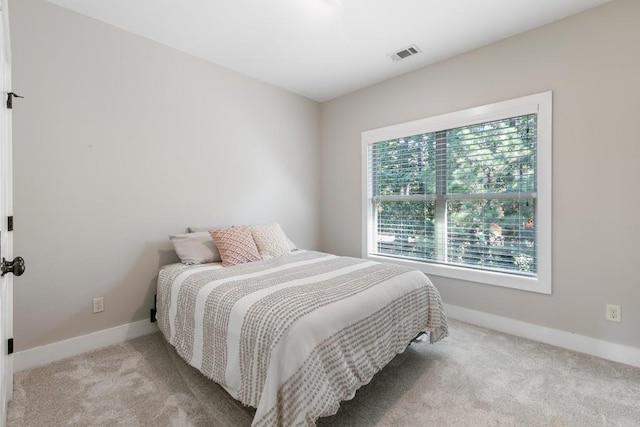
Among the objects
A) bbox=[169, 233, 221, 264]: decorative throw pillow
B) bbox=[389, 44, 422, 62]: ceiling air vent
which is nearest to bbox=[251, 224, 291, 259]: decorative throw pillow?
bbox=[169, 233, 221, 264]: decorative throw pillow

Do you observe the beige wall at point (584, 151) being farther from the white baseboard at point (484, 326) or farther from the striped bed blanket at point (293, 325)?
the striped bed blanket at point (293, 325)

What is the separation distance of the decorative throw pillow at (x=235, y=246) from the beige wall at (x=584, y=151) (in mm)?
2086

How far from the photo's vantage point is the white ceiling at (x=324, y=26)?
213 centimetres

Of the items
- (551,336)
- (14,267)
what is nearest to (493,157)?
(551,336)

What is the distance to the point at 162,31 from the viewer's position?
2441 mm

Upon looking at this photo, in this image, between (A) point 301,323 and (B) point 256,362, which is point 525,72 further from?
(B) point 256,362

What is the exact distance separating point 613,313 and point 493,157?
146cm

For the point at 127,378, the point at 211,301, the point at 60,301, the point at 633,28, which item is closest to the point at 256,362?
the point at 211,301

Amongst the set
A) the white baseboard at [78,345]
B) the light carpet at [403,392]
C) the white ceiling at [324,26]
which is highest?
the white ceiling at [324,26]

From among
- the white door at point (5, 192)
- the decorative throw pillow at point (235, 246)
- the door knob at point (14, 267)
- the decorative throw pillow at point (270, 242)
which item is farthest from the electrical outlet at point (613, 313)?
the white door at point (5, 192)

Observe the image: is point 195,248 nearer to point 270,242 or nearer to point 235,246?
point 235,246

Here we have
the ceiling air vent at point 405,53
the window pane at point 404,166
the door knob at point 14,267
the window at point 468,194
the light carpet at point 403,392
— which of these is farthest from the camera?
the window pane at point 404,166

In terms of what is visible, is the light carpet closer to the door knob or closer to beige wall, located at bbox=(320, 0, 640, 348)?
beige wall, located at bbox=(320, 0, 640, 348)

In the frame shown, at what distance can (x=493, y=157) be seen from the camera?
2.67m
